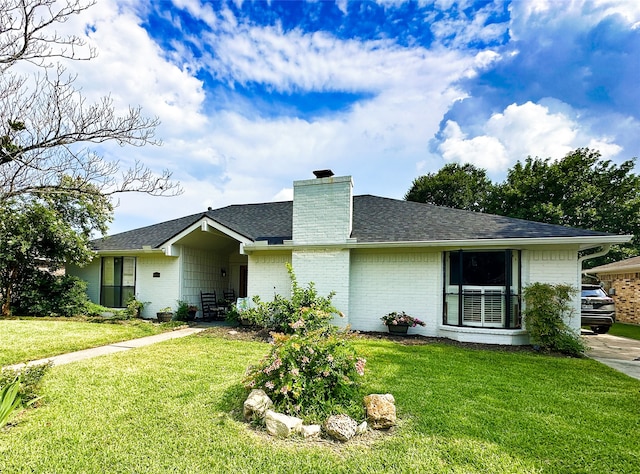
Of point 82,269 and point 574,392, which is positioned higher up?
point 82,269

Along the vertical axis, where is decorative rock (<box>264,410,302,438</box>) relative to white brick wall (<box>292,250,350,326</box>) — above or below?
below

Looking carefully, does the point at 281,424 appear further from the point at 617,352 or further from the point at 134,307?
the point at 134,307

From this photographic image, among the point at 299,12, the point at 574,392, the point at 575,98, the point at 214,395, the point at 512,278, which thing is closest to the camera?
the point at 214,395

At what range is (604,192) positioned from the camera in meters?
25.0

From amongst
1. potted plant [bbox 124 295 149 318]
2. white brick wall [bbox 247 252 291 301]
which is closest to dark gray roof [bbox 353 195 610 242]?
white brick wall [bbox 247 252 291 301]

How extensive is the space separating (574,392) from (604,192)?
2727 cm

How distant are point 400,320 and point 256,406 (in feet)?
20.5

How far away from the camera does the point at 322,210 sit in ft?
33.5

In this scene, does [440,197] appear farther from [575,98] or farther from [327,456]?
[327,456]

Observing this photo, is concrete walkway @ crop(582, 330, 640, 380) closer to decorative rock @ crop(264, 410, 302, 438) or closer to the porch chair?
decorative rock @ crop(264, 410, 302, 438)

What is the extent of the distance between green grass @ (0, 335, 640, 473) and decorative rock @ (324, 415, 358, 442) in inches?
3.8

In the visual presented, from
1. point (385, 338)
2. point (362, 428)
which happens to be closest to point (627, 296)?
point (385, 338)

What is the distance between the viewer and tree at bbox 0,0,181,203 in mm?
4590

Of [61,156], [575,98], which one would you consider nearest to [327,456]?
[61,156]
